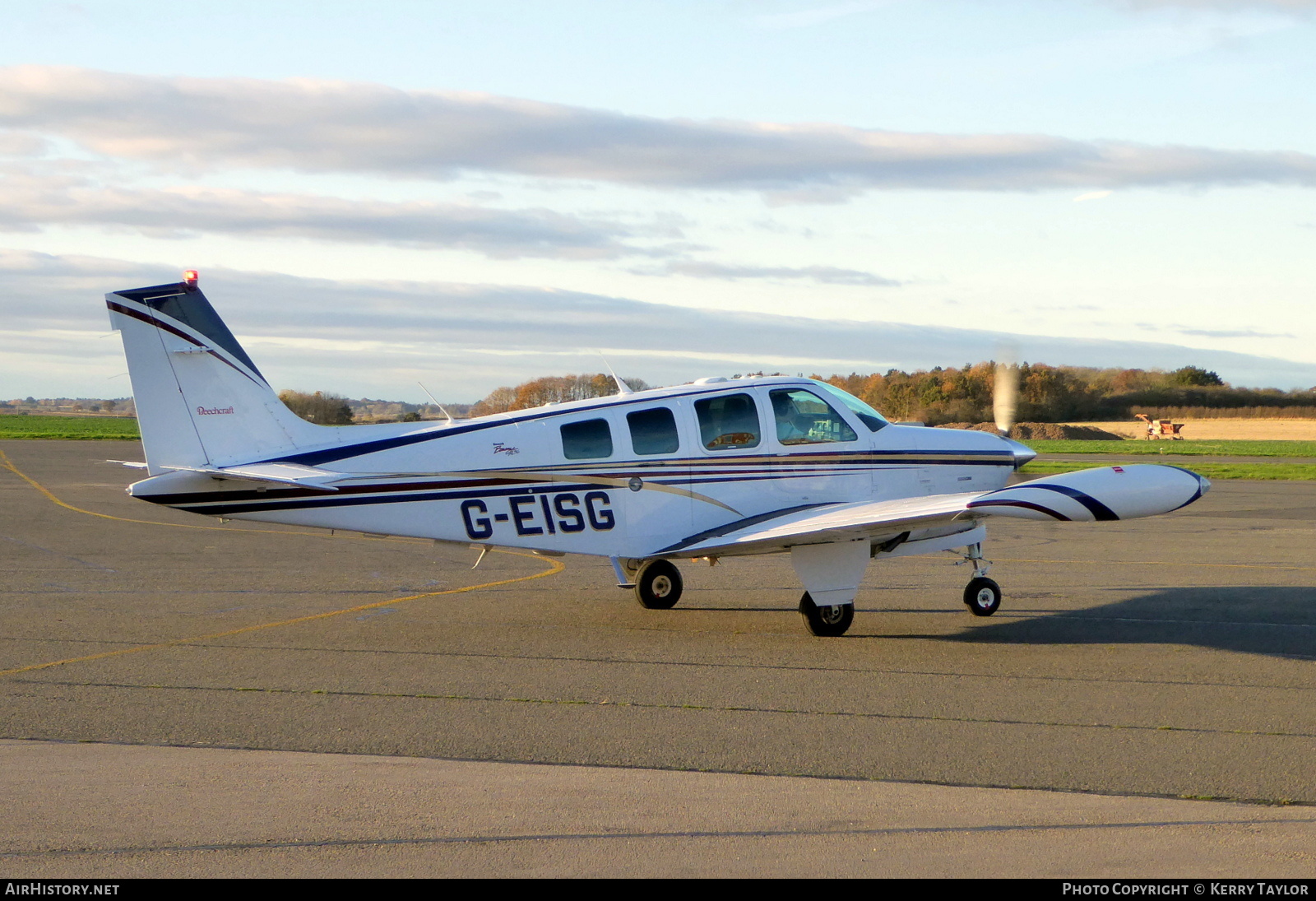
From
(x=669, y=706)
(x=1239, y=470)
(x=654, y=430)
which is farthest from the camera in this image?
(x=1239, y=470)

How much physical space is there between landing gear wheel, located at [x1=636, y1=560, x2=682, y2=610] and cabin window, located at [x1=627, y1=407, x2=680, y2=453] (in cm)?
140

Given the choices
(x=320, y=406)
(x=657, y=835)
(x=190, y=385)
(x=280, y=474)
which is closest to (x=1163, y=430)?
(x=320, y=406)

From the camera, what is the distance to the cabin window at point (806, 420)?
1166 cm

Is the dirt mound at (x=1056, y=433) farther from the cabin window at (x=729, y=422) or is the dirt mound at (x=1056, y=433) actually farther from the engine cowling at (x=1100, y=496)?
the engine cowling at (x=1100, y=496)

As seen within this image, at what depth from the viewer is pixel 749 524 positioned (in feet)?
36.7

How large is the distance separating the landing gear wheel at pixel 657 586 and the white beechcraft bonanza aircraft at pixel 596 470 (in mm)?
21

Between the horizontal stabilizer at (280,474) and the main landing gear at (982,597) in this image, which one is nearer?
the horizontal stabilizer at (280,474)

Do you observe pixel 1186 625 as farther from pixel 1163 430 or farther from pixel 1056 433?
pixel 1056 433

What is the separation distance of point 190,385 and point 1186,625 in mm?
9798

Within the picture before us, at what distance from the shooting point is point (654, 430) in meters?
11.4

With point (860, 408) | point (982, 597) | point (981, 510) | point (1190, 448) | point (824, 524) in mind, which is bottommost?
point (1190, 448)

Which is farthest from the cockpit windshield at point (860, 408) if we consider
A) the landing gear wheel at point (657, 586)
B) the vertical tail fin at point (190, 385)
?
the vertical tail fin at point (190, 385)
